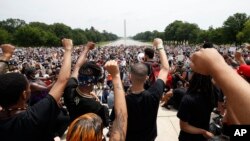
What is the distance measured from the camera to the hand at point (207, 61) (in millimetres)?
1359

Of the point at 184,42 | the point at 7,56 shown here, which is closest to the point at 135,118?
the point at 7,56

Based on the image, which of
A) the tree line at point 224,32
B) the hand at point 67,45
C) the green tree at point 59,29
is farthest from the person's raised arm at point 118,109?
the green tree at point 59,29

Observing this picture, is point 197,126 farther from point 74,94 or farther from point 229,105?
point 229,105

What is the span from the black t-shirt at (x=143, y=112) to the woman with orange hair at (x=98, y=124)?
0.79m

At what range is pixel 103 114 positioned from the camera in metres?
3.58

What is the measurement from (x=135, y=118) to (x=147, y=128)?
0.67 ft

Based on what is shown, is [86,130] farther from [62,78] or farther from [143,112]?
[143,112]

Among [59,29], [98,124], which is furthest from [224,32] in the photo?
[98,124]

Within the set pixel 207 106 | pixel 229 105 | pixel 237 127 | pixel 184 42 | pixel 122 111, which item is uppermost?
pixel 229 105

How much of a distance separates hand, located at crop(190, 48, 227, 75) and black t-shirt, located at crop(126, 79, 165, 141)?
1913 mm

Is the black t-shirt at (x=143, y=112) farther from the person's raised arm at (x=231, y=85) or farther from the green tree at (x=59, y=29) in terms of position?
the green tree at (x=59, y=29)

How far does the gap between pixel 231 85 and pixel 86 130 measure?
1.35 metres

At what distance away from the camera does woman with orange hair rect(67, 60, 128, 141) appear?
2.33 meters

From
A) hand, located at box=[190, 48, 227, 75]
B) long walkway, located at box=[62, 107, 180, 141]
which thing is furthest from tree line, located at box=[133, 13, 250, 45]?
hand, located at box=[190, 48, 227, 75]
